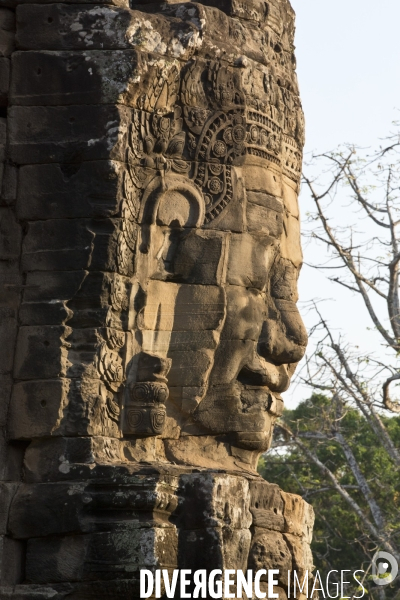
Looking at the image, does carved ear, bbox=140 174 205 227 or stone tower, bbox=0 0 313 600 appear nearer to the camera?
stone tower, bbox=0 0 313 600

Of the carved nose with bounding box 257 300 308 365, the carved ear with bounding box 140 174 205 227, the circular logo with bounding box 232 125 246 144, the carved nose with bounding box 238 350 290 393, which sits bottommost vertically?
the carved nose with bounding box 238 350 290 393

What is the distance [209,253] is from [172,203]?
0.43m

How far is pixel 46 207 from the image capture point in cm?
858

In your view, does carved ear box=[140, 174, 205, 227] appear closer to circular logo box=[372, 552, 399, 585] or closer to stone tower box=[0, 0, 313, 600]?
stone tower box=[0, 0, 313, 600]

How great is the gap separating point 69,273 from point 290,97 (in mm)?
2412

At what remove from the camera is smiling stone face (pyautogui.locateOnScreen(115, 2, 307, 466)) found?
8.74 meters

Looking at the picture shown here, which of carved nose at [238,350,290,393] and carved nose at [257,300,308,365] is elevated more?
carved nose at [257,300,308,365]

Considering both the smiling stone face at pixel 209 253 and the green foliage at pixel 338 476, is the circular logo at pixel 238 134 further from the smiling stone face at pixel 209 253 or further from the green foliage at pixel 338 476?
the green foliage at pixel 338 476

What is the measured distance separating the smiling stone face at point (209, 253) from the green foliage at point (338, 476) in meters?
7.74

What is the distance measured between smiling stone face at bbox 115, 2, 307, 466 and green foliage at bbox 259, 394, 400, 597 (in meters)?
7.74

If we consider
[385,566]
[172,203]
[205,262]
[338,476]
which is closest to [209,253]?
[205,262]

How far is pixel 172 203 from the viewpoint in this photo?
8.88m

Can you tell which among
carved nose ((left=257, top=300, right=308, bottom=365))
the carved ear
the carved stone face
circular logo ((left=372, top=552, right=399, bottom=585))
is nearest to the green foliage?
circular logo ((left=372, top=552, right=399, bottom=585))

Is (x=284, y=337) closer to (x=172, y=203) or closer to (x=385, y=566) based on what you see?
(x=172, y=203)
